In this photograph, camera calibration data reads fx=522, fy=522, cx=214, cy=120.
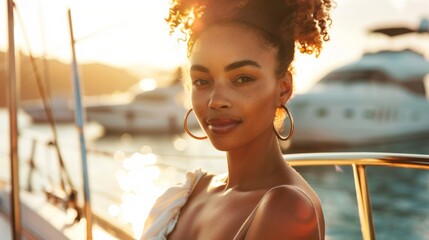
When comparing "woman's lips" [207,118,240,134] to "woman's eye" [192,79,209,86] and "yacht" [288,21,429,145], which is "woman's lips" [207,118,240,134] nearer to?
"woman's eye" [192,79,209,86]

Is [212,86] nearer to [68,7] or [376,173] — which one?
[68,7]

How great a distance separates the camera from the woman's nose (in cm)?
112

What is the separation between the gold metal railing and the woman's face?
1.60 feet

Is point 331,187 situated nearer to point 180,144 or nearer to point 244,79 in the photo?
point 244,79

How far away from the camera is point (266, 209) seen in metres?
0.97


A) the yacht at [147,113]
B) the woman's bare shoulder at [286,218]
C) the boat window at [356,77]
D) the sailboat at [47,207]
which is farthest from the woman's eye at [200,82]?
the yacht at [147,113]

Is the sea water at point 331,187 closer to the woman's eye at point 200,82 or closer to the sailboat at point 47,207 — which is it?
the sailboat at point 47,207

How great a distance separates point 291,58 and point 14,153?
797 millimetres

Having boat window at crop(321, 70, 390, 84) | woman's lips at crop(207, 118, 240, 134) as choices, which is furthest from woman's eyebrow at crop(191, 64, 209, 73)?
boat window at crop(321, 70, 390, 84)

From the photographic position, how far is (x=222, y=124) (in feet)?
3.72

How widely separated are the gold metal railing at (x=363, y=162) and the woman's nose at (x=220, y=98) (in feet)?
1.93

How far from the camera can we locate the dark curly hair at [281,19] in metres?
1.15

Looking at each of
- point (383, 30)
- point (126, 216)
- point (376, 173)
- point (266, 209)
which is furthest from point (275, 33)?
point (383, 30)

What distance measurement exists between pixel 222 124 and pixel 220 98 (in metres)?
0.06
